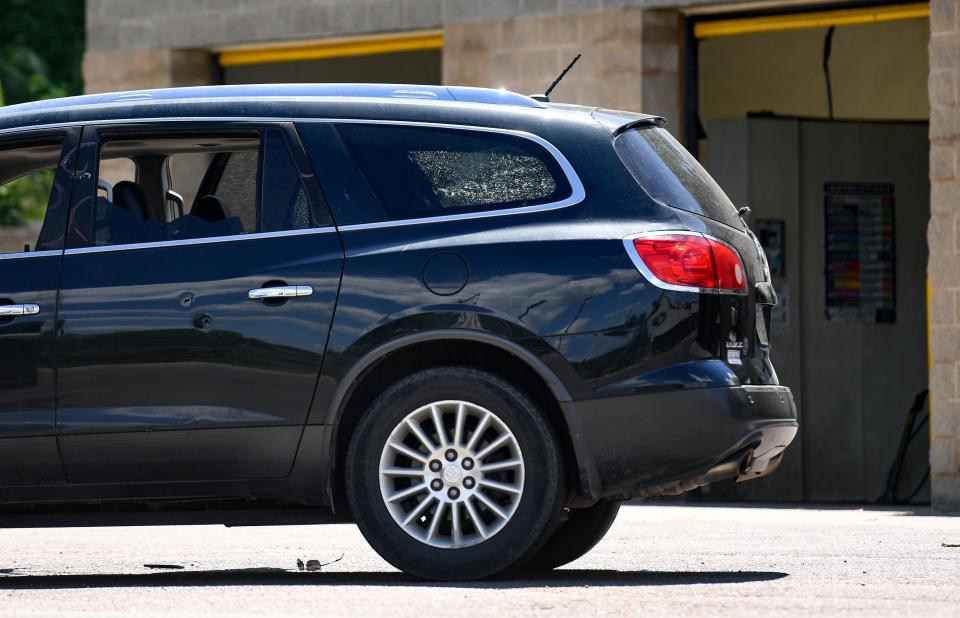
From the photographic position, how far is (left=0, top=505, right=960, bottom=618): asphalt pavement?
21.5 feet

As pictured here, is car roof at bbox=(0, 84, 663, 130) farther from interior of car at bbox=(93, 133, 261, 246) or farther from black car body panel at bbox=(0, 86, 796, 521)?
interior of car at bbox=(93, 133, 261, 246)

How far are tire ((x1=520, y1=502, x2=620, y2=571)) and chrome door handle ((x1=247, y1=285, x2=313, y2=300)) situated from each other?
1685 mm

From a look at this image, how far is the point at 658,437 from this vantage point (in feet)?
22.9

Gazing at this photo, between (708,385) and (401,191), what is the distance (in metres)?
1.40

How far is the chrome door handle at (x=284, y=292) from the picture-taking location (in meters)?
7.21

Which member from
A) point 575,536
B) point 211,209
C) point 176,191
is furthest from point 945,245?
point 211,209

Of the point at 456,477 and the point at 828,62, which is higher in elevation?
the point at 828,62

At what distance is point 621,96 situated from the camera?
1359 centimetres

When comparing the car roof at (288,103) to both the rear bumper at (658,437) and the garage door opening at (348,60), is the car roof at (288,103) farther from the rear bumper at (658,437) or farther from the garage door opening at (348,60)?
the garage door opening at (348,60)

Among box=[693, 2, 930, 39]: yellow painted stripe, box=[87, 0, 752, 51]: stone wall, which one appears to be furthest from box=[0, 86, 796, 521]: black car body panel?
box=[87, 0, 752, 51]: stone wall

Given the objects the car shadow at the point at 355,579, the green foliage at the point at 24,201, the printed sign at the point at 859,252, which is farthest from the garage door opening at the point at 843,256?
the green foliage at the point at 24,201

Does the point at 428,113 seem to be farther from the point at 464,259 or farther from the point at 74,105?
the point at 74,105

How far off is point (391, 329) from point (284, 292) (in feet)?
1.44

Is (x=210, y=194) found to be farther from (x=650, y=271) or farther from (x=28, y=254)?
(x=650, y=271)
